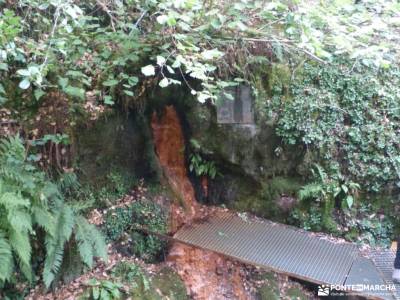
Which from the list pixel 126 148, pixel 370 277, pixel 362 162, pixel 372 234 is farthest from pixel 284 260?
pixel 126 148

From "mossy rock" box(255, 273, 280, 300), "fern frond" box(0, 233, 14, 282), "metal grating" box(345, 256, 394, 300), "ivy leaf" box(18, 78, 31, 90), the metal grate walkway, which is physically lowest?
"mossy rock" box(255, 273, 280, 300)

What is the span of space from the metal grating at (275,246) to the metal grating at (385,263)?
25 cm

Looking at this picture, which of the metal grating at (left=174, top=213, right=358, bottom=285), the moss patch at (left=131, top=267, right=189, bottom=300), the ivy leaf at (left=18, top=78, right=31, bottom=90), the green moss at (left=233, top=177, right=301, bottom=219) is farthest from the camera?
the green moss at (left=233, top=177, right=301, bottom=219)

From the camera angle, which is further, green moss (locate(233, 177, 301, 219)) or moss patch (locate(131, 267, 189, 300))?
green moss (locate(233, 177, 301, 219))

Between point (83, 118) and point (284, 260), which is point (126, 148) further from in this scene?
point (284, 260)

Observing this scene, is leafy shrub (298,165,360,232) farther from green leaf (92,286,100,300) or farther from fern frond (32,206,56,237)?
fern frond (32,206,56,237)

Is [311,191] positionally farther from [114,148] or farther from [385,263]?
[114,148]

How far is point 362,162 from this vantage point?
5.49 metres

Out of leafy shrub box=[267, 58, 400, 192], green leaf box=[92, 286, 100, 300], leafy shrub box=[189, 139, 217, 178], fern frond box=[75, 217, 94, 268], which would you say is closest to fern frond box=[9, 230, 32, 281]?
fern frond box=[75, 217, 94, 268]

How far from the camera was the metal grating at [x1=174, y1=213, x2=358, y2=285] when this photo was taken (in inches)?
178

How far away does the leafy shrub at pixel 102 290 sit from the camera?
12.8ft

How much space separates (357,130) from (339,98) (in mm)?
526

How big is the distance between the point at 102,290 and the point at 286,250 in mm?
2210

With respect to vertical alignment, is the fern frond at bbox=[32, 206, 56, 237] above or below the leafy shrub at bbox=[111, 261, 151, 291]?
above
